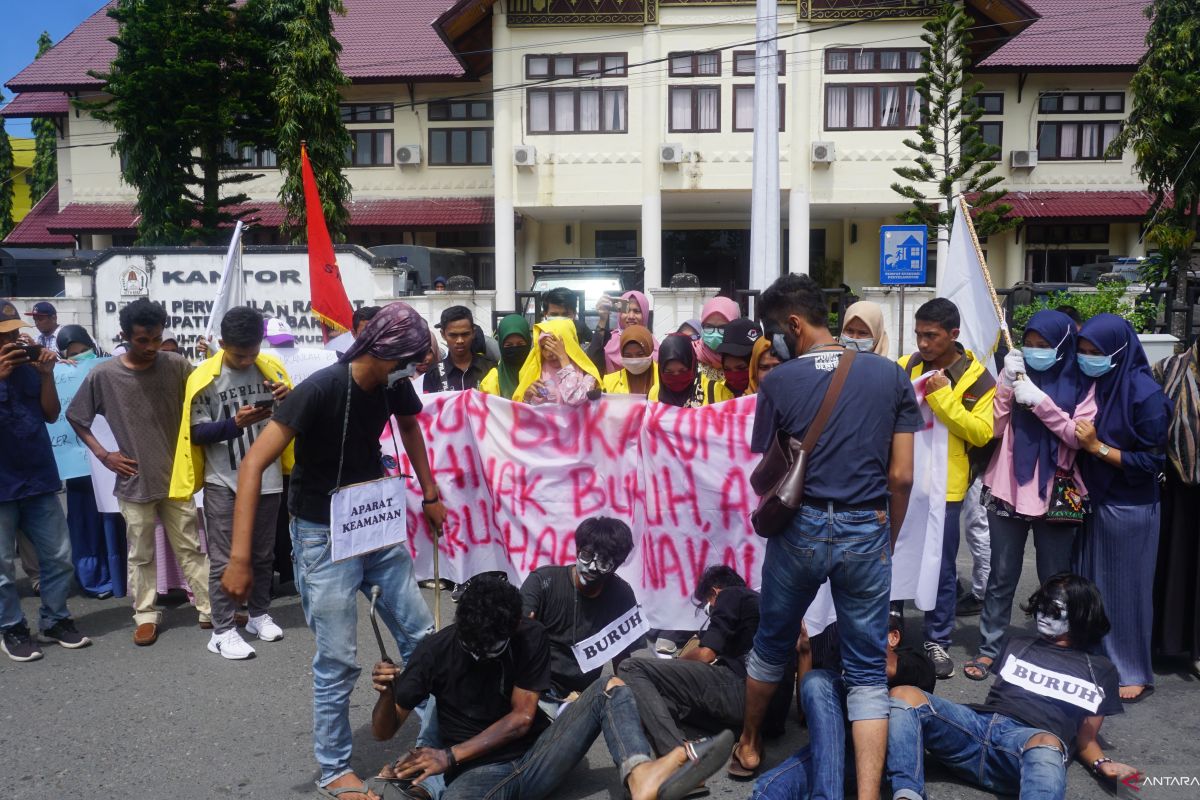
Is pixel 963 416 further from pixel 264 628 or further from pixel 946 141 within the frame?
pixel 946 141

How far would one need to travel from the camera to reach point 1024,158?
95.9 ft

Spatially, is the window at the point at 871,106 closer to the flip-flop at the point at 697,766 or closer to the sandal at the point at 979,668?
the sandal at the point at 979,668

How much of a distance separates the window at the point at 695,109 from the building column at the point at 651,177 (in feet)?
1.43

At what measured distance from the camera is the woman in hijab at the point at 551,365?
20.5 ft

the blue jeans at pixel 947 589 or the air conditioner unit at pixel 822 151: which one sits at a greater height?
the air conditioner unit at pixel 822 151

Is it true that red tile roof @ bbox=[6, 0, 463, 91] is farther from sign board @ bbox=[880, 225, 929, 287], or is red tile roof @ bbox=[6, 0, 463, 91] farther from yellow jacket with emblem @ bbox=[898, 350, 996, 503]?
yellow jacket with emblem @ bbox=[898, 350, 996, 503]

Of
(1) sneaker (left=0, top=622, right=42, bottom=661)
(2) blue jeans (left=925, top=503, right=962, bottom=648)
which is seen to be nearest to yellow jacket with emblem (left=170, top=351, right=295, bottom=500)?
(1) sneaker (left=0, top=622, right=42, bottom=661)

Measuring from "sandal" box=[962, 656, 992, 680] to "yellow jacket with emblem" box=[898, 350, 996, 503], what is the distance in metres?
0.82

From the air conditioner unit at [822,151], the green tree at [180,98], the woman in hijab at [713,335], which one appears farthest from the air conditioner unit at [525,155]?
the woman in hijab at [713,335]

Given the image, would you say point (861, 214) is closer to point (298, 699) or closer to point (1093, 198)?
point (1093, 198)

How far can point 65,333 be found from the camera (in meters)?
7.64

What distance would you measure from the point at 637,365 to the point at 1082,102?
2816 centimetres

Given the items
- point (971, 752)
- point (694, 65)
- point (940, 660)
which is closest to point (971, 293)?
point (940, 660)

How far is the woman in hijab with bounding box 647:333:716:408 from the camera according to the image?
6.11 m
